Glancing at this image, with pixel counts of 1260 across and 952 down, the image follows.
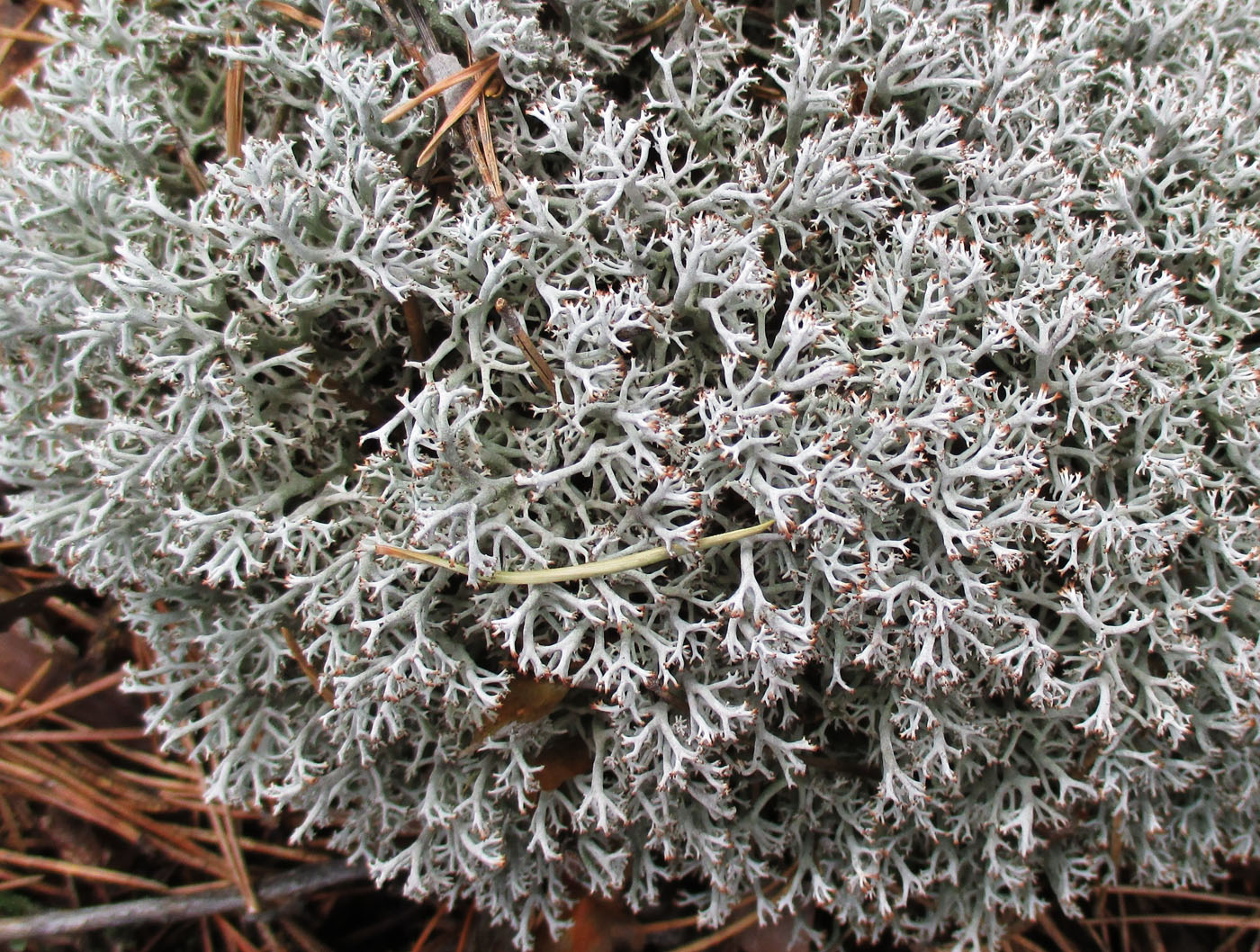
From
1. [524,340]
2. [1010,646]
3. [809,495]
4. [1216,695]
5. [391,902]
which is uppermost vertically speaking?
[524,340]

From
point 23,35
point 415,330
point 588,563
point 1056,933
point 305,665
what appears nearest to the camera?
point 588,563

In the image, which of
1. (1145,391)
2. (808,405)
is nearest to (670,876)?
(808,405)

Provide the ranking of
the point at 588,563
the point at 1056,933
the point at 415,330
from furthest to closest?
the point at 1056,933 < the point at 415,330 < the point at 588,563

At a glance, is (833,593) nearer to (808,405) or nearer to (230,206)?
(808,405)

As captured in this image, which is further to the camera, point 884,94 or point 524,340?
point 884,94

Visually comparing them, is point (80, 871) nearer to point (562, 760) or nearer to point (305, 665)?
point (305, 665)

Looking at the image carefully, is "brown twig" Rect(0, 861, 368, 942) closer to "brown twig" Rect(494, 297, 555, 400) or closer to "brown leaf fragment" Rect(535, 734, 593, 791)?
"brown leaf fragment" Rect(535, 734, 593, 791)

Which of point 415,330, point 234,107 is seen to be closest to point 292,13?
point 234,107
